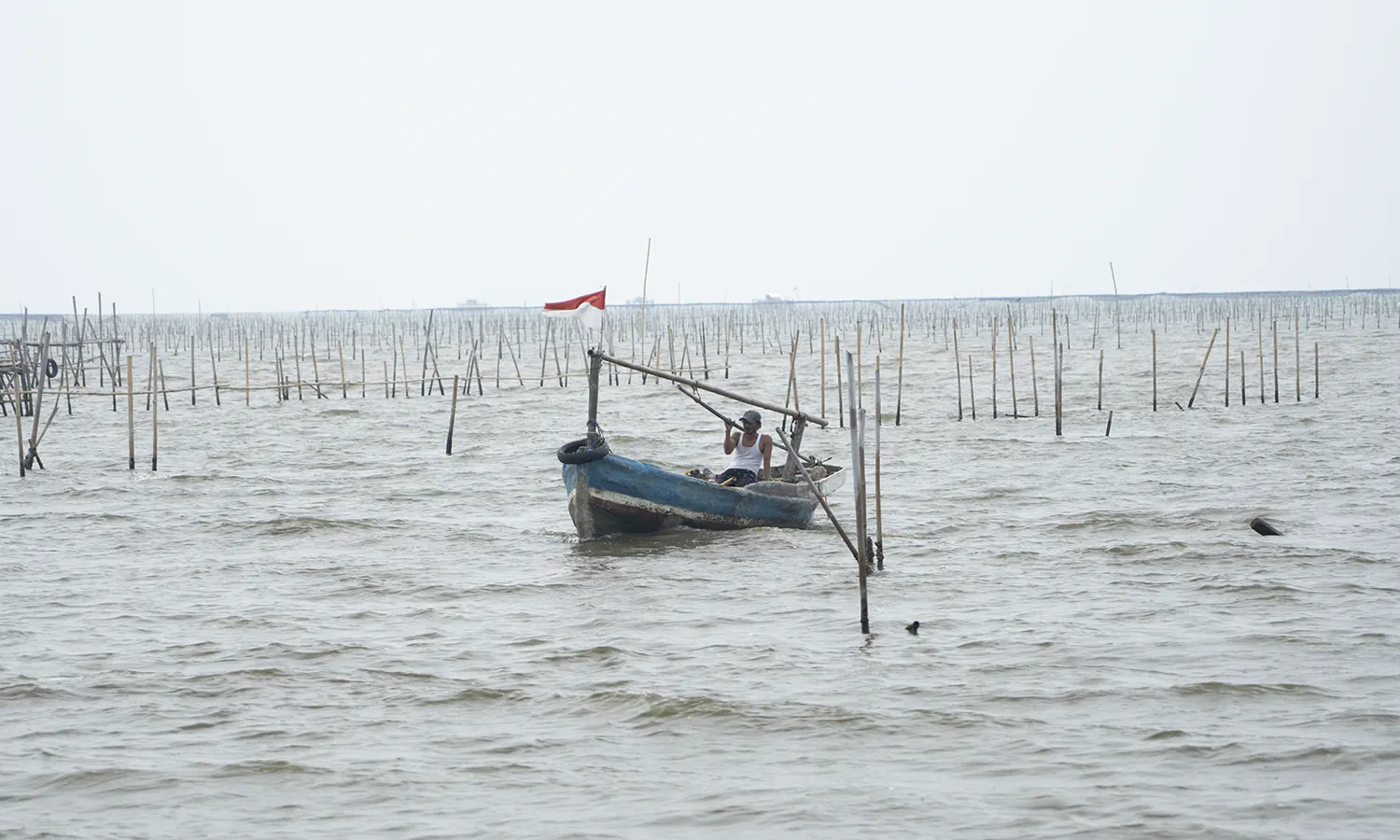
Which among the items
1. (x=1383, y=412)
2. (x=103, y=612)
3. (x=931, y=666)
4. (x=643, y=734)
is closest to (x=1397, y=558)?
(x=931, y=666)

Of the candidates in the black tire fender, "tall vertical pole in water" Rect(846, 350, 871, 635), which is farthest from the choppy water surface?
A: the black tire fender

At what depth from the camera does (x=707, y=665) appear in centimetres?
711

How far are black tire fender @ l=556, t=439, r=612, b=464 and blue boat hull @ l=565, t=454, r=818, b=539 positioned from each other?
7 centimetres

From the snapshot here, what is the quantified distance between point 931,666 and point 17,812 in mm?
4248

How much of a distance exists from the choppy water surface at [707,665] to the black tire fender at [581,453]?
75 cm

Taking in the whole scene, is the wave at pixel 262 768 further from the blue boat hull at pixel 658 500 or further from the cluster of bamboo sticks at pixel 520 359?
the cluster of bamboo sticks at pixel 520 359

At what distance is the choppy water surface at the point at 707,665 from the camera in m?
5.15

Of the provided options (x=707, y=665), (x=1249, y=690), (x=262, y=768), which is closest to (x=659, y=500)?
(x=707, y=665)

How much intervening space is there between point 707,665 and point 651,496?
3913 millimetres

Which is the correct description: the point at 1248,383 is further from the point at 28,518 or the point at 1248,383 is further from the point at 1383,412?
the point at 28,518

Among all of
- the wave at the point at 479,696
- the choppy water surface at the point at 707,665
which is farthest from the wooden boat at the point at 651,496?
the wave at the point at 479,696

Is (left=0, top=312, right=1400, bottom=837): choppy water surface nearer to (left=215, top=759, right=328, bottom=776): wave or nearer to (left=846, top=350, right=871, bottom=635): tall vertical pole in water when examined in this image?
(left=215, top=759, right=328, bottom=776): wave

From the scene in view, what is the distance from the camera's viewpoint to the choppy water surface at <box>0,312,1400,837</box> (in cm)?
515

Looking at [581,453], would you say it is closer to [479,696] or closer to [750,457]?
[750,457]
